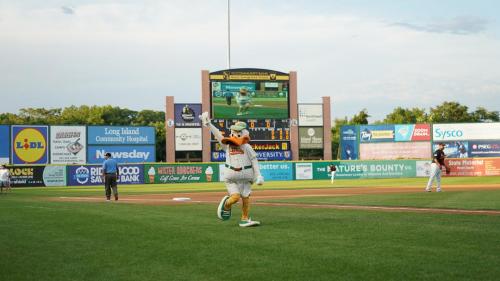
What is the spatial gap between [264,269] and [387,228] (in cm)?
377

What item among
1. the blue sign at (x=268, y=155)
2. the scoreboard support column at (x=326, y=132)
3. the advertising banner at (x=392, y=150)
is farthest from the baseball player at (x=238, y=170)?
the advertising banner at (x=392, y=150)

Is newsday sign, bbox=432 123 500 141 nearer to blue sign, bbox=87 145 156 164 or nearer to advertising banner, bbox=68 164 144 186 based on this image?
blue sign, bbox=87 145 156 164

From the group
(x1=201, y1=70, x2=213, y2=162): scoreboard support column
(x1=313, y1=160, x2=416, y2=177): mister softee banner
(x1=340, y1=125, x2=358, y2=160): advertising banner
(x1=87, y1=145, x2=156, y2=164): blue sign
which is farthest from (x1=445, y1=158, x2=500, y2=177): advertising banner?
(x1=87, y1=145, x2=156, y2=164): blue sign

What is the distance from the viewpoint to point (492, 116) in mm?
94875

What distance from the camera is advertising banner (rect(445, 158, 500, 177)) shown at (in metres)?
50.0

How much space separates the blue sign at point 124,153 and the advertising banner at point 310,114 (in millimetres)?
13657

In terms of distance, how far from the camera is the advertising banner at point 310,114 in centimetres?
5350

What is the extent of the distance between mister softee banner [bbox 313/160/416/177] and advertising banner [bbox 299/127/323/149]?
3426 mm

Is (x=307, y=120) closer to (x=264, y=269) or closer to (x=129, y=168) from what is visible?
(x=129, y=168)

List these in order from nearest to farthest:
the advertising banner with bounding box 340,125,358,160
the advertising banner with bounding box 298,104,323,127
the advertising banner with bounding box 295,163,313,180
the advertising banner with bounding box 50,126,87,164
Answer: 1. the advertising banner with bounding box 50,126,87,164
2. the advertising banner with bounding box 295,163,313,180
3. the advertising banner with bounding box 298,104,323,127
4. the advertising banner with bounding box 340,125,358,160

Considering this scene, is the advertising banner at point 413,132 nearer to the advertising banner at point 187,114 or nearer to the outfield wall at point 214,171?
the outfield wall at point 214,171

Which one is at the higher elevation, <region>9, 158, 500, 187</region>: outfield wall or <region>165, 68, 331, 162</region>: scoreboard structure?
<region>165, 68, 331, 162</region>: scoreboard structure

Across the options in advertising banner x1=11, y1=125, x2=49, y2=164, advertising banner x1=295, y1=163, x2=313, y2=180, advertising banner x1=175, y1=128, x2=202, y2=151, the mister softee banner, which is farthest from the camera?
advertising banner x1=175, y1=128, x2=202, y2=151

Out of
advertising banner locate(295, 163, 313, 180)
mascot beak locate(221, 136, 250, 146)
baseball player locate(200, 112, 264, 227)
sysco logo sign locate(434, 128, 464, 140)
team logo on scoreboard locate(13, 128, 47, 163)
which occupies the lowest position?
advertising banner locate(295, 163, 313, 180)
